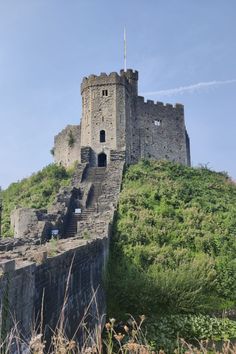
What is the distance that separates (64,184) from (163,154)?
35.8ft

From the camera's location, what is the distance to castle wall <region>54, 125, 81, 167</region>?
37531 millimetres

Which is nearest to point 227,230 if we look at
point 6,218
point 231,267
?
point 231,267

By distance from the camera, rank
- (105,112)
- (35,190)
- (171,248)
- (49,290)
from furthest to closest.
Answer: (105,112) → (35,190) → (171,248) → (49,290)

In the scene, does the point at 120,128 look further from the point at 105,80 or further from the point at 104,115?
the point at 105,80

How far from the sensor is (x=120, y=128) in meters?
32.7

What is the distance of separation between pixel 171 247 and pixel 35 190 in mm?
15724

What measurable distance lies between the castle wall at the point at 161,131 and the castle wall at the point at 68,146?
20.4 feet

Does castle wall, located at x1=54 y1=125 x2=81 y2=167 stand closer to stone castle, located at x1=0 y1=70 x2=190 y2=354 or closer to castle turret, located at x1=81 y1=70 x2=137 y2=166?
stone castle, located at x1=0 y1=70 x2=190 y2=354

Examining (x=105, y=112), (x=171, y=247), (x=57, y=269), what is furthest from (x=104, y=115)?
(x=57, y=269)

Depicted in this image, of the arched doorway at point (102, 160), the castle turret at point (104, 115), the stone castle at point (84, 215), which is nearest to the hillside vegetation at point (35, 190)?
the stone castle at point (84, 215)

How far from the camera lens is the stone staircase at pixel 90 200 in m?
23.2

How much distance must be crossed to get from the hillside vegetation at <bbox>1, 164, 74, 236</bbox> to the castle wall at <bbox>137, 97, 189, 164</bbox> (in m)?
7.70

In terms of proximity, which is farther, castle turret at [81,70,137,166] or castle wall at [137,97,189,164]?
castle wall at [137,97,189,164]

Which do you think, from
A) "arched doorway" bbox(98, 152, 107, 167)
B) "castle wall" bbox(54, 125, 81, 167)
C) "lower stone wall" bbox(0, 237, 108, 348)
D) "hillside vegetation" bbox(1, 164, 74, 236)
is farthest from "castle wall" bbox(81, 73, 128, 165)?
"lower stone wall" bbox(0, 237, 108, 348)
